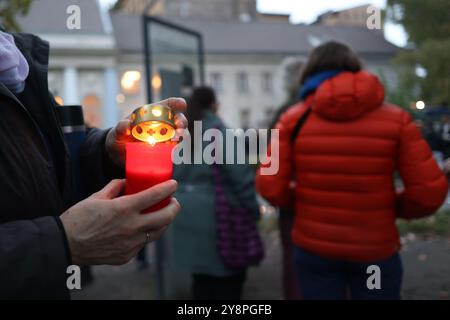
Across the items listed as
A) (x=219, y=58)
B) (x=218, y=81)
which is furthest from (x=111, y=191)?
(x=219, y=58)

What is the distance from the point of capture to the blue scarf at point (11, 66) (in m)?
1.04

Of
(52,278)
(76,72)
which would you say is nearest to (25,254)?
(52,278)

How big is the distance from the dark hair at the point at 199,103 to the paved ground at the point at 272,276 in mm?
1417

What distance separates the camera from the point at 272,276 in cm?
469

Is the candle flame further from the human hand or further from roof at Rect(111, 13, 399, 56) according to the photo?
roof at Rect(111, 13, 399, 56)

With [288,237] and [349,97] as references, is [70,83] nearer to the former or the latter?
[288,237]

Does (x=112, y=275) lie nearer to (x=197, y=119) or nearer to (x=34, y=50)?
(x=197, y=119)

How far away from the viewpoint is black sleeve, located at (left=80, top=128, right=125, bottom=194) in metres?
1.27

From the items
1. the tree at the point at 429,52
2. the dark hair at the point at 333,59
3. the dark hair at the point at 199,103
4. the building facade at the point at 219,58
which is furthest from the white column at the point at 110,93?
the dark hair at the point at 333,59

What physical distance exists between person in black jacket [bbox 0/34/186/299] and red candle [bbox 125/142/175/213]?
0.07ft

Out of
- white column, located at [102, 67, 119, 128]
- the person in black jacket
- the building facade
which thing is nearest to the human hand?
the person in black jacket

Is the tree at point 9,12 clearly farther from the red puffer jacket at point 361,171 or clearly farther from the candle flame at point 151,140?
the candle flame at point 151,140

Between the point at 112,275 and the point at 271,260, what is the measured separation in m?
1.72

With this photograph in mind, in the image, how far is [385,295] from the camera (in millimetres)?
2098
